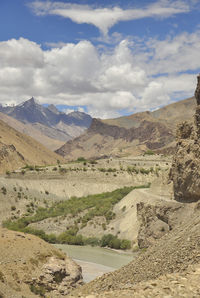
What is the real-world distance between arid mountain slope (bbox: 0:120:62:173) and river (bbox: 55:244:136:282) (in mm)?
64183

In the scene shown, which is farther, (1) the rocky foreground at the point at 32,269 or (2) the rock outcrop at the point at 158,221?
(2) the rock outcrop at the point at 158,221

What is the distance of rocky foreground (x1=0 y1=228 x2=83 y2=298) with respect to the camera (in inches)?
675

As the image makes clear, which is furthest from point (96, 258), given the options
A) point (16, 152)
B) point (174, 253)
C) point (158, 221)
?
point (16, 152)

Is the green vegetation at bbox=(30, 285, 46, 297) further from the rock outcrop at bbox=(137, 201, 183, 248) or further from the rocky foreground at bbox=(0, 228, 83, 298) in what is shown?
the rock outcrop at bbox=(137, 201, 183, 248)

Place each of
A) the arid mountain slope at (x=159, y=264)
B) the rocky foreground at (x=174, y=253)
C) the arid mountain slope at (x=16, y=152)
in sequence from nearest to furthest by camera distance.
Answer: the rocky foreground at (x=174, y=253) → the arid mountain slope at (x=159, y=264) → the arid mountain slope at (x=16, y=152)

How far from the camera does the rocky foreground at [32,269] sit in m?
17.2

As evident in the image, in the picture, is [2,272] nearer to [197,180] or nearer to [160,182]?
[197,180]

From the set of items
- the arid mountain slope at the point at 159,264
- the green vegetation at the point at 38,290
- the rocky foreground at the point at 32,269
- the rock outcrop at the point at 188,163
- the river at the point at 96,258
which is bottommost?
the river at the point at 96,258

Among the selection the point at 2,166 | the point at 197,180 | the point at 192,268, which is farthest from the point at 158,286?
the point at 2,166

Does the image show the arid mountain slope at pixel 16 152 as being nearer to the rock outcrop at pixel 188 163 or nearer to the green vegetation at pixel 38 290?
the rock outcrop at pixel 188 163

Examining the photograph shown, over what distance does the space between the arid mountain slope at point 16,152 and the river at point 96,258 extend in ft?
211

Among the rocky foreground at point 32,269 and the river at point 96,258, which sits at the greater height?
the rocky foreground at point 32,269

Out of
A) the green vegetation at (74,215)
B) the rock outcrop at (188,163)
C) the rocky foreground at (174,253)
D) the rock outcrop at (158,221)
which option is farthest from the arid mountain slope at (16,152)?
the rocky foreground at (174,253)

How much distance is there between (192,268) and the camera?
976 cm
